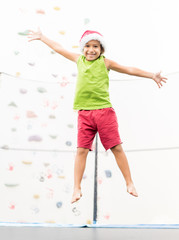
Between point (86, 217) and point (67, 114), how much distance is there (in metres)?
0.71

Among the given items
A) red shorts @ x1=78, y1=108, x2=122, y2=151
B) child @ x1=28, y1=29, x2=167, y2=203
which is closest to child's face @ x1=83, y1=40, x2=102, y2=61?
child @ x1=28, y1=29, x2=167, y2=203

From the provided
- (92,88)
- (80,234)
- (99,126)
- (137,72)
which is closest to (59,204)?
(80,234)

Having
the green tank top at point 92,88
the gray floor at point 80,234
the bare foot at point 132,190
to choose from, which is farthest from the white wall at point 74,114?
the green tank top at point 92,88

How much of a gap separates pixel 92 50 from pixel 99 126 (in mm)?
418

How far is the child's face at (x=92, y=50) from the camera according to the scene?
1.98 metres

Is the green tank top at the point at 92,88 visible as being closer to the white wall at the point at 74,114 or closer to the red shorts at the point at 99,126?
the red shorts at the point at 99,126

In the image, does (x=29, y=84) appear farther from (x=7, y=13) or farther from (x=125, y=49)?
(x=125, y=49)

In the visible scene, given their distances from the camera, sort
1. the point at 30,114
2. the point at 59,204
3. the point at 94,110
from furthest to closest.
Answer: the point at 30,114, the point at 59,204, the point at 94,110

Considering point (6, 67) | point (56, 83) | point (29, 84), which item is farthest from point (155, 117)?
point (6, 67)

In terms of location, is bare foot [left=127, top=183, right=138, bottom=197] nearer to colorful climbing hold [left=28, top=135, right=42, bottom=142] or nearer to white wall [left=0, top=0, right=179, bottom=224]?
white wall [left=0, top=0, right=179, bottom=224]

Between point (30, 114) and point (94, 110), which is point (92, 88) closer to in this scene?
point (94, 110)

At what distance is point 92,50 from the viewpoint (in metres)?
1.98

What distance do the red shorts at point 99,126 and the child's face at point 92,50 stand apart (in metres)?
0.30

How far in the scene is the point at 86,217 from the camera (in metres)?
2.39
